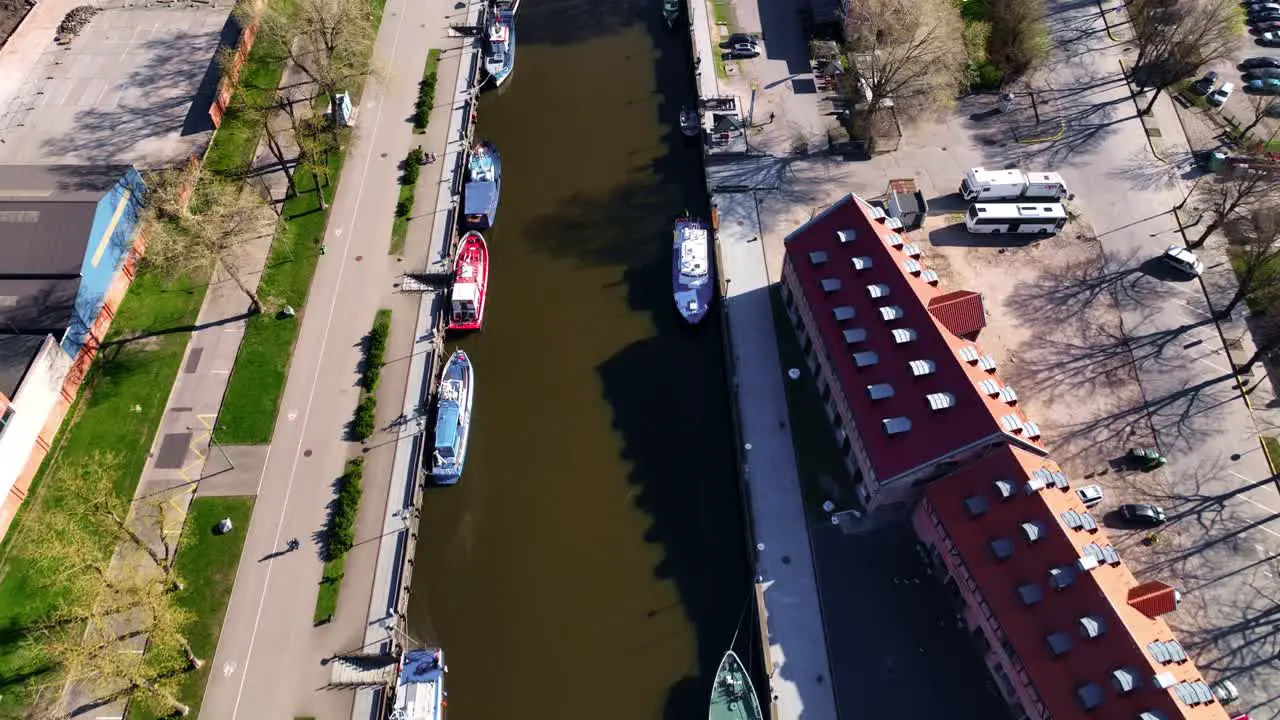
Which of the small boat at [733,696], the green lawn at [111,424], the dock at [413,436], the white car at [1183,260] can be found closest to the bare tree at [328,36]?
the dock at [413,436]

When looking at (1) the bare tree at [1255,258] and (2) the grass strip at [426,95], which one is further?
(2) the grass strip at [426,95]

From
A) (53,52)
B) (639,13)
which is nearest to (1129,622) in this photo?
(639,13)

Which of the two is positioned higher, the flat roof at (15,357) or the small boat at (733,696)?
the flat roof at (15,357)

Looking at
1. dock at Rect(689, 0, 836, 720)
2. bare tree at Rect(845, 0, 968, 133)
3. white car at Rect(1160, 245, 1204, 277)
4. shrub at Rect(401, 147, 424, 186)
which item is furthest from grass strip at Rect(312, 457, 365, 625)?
white car at Rect(1160, 245, 1204, 277)

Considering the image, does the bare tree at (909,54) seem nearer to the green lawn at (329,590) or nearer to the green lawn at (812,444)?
the green lawn at (812,444)

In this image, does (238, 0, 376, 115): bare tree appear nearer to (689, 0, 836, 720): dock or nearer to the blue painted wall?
the blue painted wall

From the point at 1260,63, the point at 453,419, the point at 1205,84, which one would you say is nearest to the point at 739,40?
the point at 1205,84

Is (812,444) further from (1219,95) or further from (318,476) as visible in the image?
(1219,95)

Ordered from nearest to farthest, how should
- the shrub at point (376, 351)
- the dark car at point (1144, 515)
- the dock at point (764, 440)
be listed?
the dock at point (764, 440)
the dark car at point (1144, 515)
the shrub at point (376, 351)
